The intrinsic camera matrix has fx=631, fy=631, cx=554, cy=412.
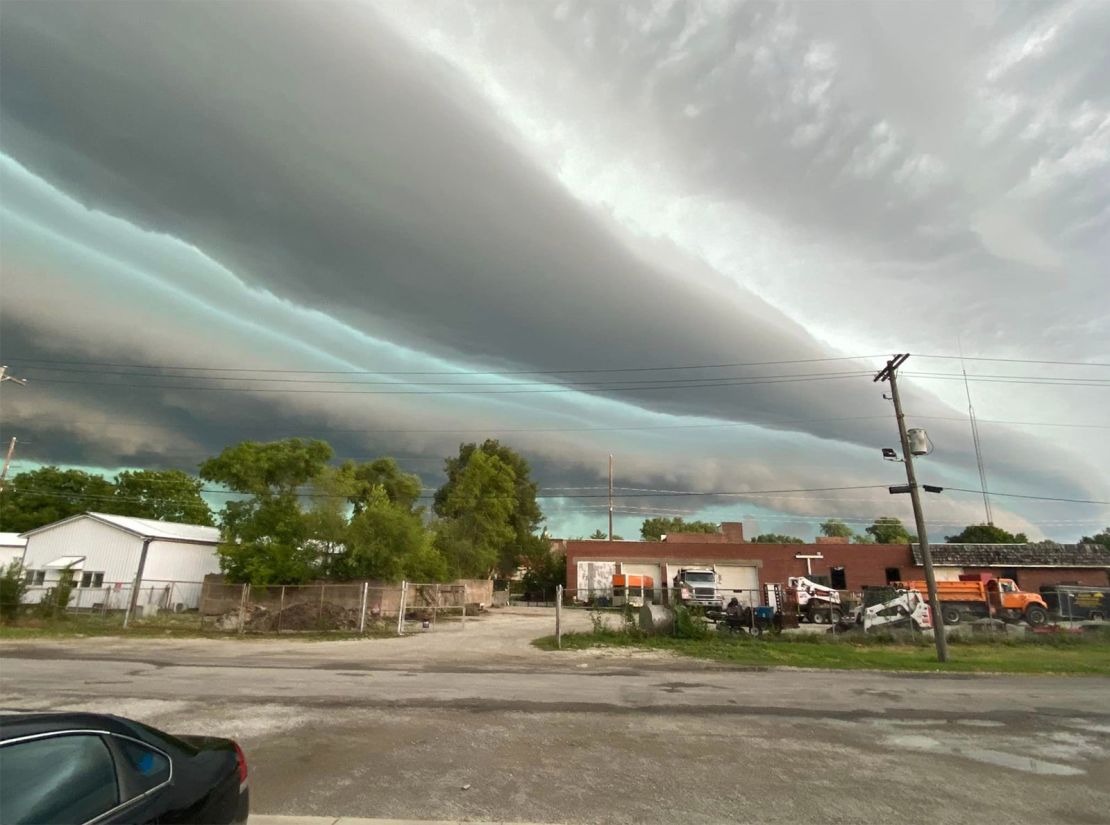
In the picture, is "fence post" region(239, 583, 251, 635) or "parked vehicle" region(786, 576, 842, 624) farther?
"parked vehicle" region(786, 576, 842, 624)

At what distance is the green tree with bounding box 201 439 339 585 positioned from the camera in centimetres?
3438

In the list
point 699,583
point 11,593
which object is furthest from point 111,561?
point 699,583

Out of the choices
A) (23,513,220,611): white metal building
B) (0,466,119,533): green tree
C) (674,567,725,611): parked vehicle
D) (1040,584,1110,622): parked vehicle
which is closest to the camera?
(1040,584,1110,622): parked vehicle

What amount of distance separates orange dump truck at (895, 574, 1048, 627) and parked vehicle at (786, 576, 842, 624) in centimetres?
521

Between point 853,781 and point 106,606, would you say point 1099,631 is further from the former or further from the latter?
point 106,606

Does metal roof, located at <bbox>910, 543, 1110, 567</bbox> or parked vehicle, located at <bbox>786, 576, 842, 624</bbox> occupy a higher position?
metal roof, located at <bbox>910, 543, 1110, 567</bbox>

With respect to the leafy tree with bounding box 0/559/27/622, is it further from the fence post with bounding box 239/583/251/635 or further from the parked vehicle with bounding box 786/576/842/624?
the parked vehicle with bounding box 786/576/842/624

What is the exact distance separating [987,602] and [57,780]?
45081 millimetres

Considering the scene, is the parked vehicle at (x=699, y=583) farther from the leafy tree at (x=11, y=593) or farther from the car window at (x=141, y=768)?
the car window at (x=141, y=768)

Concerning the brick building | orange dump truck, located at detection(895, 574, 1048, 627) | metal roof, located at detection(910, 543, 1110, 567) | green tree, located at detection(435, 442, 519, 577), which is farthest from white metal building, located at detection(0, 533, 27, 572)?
metal roof, located at detection(910, 543, 1110, 567)

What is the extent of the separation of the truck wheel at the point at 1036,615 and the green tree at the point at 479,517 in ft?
142

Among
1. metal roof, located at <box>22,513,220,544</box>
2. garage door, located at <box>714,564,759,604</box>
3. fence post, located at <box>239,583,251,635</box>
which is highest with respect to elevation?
metal roof, located at <box>22,513,220,544</box>

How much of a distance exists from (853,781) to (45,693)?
14808 millimetres

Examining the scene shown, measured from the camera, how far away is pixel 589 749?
8750 mm
